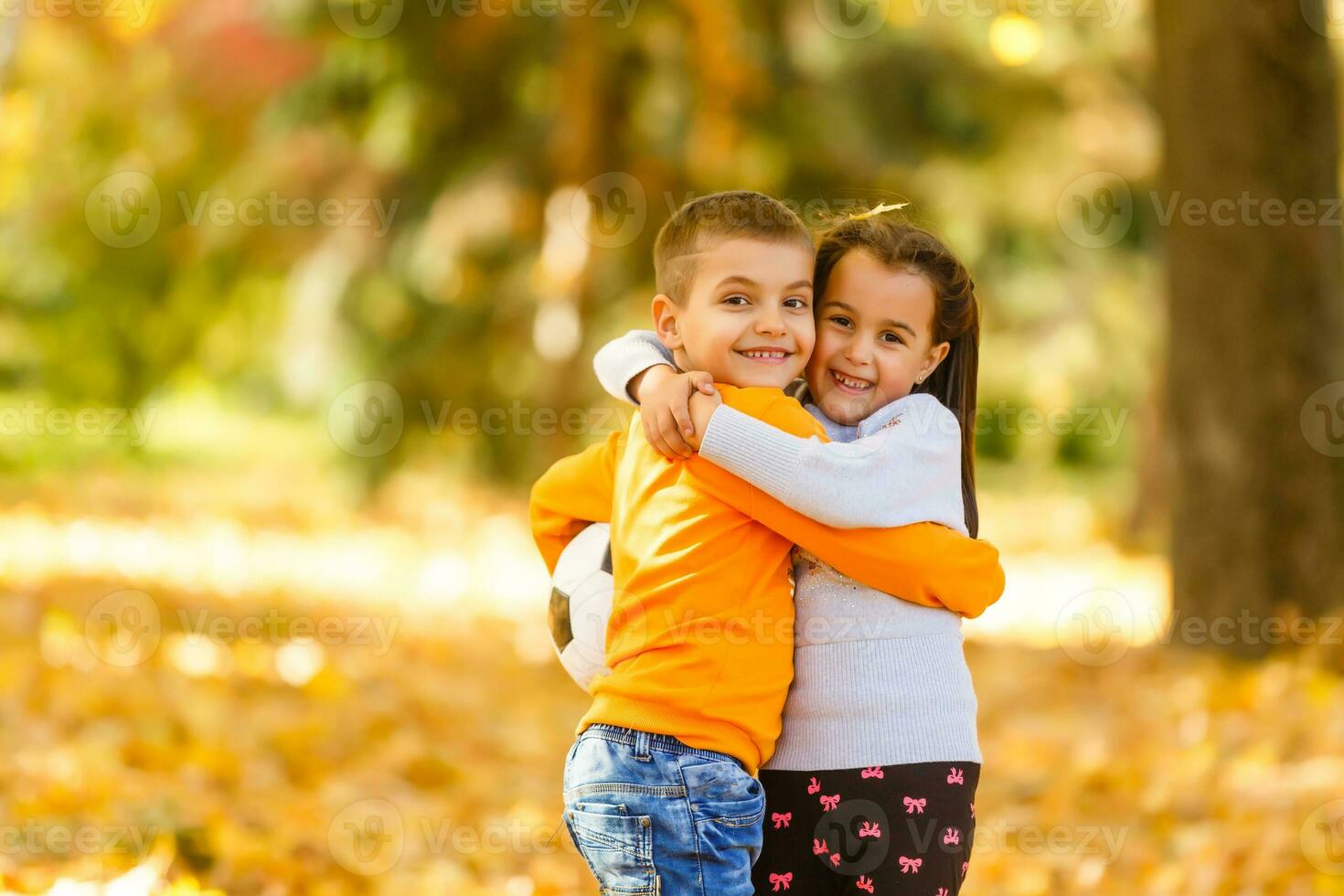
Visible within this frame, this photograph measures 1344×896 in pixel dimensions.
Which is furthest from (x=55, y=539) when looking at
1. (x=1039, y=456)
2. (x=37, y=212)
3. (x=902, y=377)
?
(x=1039, y=456)

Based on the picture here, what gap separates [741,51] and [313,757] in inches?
207

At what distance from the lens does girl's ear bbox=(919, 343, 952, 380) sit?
92.9 inches

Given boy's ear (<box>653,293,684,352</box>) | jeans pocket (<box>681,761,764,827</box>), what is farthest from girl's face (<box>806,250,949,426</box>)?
jeans pocket (<box>681,761,764,827</box>)

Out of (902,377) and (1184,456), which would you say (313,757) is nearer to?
(902,377)

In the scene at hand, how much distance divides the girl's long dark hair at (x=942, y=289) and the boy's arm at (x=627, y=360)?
0.31 meters

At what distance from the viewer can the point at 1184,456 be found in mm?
5988

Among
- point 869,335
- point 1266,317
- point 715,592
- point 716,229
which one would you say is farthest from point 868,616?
point 1266,317

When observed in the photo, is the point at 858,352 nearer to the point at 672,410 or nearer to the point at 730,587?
the point at 672,410

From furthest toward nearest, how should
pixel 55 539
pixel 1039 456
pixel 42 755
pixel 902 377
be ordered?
pixel 1039 456 → pixel 55 539 → pixel 42 755 → pixel 902 377

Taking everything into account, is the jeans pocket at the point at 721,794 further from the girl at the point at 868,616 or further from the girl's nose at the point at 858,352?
the girl's nose at the point at 858,352

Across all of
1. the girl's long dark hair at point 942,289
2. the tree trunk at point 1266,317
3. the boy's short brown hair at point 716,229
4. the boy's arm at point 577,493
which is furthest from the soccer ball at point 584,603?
the tree trunk at point 1266,317

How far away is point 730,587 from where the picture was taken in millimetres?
2160

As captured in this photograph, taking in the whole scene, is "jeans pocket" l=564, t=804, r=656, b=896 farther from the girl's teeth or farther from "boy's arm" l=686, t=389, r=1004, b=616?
the girl's teeth

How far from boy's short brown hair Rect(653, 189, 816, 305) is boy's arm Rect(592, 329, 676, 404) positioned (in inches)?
4.4
